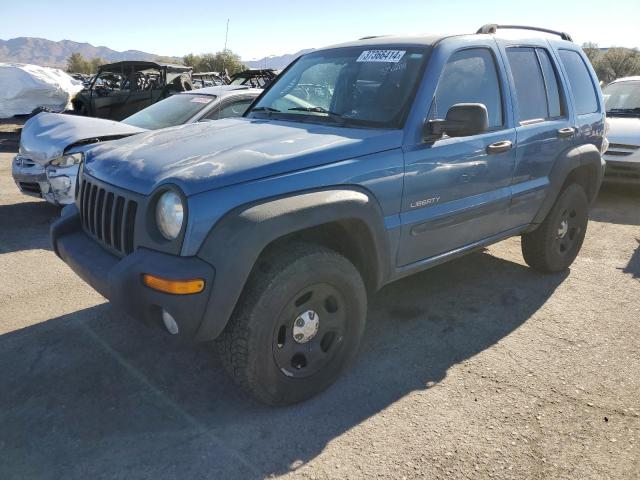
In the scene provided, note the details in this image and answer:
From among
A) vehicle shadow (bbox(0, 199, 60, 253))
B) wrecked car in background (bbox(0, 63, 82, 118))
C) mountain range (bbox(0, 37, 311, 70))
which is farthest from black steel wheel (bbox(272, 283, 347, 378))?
mountain range (bbox(0, 37, 311, 70))

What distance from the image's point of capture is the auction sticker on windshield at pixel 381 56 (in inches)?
135

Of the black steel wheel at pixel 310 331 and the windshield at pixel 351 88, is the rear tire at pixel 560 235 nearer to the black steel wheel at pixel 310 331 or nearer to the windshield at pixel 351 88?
the windshield at pixel 351 88

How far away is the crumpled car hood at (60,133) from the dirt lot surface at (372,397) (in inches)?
75.7

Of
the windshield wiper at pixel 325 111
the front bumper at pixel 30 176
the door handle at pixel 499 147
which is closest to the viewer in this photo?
the windshield wiper at pixel 325 111

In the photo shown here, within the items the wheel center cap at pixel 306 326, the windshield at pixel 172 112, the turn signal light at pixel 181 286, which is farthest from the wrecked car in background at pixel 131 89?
the turn signal light at pixel 181 286

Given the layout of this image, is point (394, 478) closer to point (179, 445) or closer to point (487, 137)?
point (179, 445)

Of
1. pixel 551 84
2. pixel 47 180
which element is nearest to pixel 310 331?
pixel 551 84

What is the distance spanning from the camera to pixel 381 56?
352 centimetres

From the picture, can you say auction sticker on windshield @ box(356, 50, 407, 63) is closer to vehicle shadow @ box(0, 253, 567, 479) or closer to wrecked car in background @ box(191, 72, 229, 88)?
vehicle shadow @ box(0, 253, 567, 479)

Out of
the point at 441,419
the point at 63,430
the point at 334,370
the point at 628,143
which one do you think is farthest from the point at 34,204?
the point at 628,143

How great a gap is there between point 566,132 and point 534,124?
0.44 metres

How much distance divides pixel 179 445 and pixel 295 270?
100 centimetres

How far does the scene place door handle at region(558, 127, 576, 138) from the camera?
4.18 m

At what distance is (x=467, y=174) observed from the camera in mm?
3424
